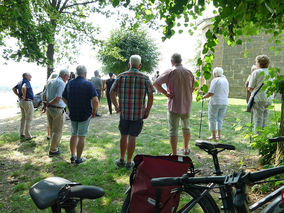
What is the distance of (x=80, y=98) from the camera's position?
4.62 meters

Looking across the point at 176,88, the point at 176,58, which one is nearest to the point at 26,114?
the point at 176,88

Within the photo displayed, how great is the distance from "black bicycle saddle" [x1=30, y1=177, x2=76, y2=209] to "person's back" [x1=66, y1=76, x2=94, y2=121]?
3034 mm

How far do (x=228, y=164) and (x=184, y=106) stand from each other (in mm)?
1444

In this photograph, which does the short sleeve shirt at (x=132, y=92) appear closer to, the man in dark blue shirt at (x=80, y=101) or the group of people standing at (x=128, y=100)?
the group of people standing at (x=128, y=100)

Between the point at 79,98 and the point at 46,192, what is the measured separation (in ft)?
10.5

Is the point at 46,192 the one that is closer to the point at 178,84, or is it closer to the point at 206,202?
the point at 206,202

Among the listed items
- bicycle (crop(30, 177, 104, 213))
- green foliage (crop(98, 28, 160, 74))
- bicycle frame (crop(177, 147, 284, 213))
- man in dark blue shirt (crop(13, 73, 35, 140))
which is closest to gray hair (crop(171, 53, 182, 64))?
bicycle frame (crop(177, 147, 284, 213))

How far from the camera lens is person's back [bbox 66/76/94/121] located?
4609 mm

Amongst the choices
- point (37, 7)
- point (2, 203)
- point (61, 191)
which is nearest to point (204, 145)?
point (61, 191)

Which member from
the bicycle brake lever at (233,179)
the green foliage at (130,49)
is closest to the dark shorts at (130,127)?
the bicycle brake lever at (233,179)

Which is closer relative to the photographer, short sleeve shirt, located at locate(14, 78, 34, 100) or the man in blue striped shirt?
the man in blue striped shirt

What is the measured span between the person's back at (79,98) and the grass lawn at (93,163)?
111 cm

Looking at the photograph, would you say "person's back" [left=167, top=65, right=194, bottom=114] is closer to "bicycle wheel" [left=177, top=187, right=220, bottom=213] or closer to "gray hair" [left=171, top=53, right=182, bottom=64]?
"gray hair" [left=171, top=53, right=182, bottom=64]

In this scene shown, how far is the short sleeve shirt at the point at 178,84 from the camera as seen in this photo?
4699mm
